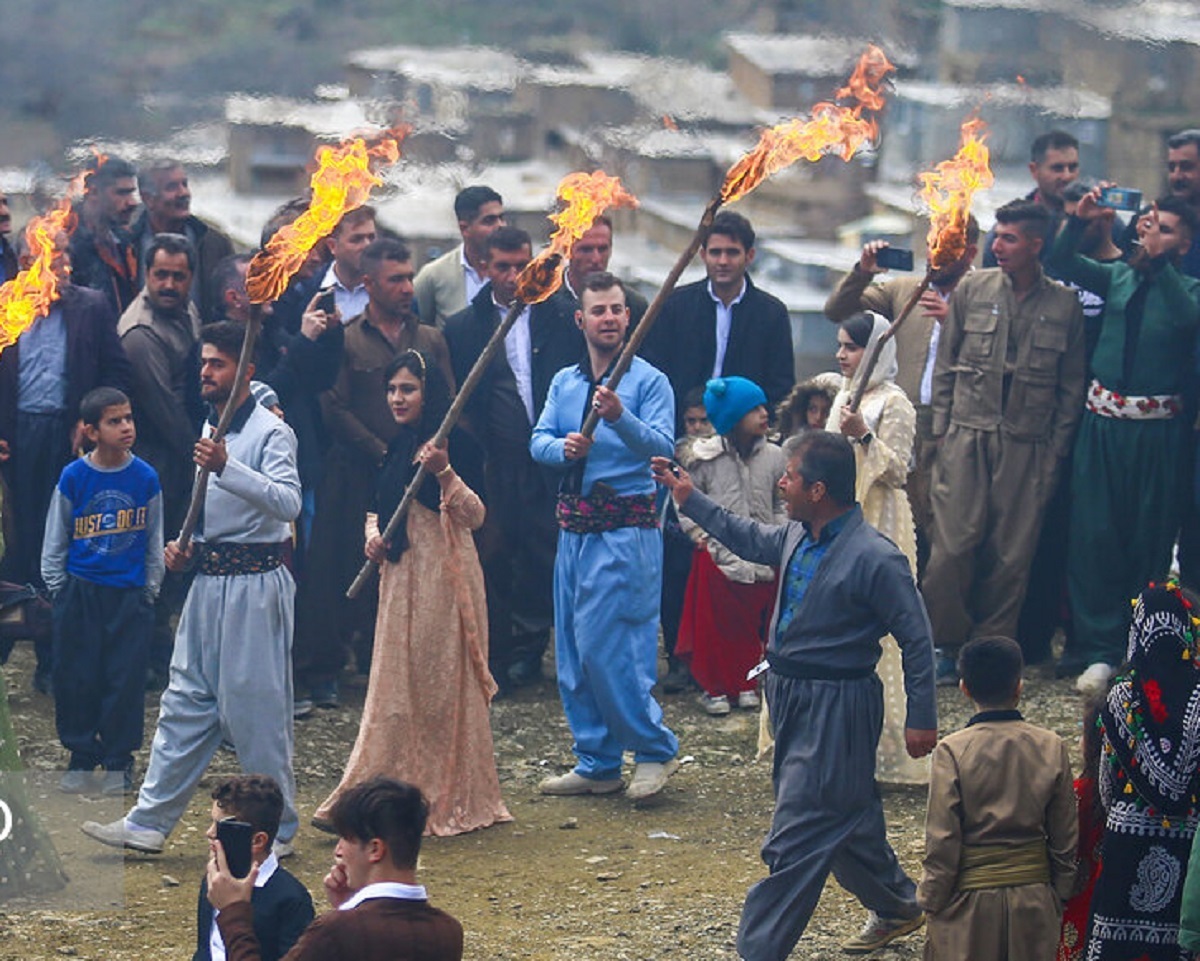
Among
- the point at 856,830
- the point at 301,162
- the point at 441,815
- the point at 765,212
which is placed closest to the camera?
the point at 856,830

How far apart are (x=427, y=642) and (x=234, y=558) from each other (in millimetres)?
900

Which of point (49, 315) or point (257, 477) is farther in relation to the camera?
point (49, 315)

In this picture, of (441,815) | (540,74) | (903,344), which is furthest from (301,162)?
(441,815)

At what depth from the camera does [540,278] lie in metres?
8.32

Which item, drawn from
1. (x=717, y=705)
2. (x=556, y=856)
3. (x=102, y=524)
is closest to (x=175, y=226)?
(x=102, y=524)

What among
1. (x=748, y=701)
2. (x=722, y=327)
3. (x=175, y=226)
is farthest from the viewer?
(x=175, y=226)

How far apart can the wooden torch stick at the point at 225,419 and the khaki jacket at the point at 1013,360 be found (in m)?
3.79

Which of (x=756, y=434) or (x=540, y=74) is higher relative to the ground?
(x=540, y=74)

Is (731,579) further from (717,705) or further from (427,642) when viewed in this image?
(427,642)

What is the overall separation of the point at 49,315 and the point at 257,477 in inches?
90.3

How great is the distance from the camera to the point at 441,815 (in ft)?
28.4

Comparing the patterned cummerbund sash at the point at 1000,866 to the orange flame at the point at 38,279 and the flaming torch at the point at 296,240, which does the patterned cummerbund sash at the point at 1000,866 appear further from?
the orange flame at the point at 38,279

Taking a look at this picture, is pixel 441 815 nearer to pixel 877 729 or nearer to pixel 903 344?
pixel 877 729

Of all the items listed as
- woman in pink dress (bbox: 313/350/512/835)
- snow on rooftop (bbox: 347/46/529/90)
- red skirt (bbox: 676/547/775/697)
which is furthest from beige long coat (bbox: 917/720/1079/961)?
snow on rooftop (bbox: 347/46/529/90)
